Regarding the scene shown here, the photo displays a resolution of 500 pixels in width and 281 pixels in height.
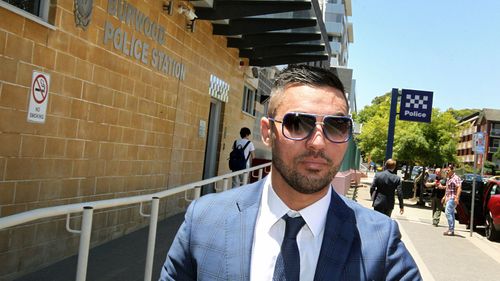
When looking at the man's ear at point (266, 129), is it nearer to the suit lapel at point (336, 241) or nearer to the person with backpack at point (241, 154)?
the suit lapel at point (336, 241)

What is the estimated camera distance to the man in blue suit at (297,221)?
4.96ft

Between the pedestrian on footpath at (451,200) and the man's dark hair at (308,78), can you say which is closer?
the man's dark hair at (308,78)

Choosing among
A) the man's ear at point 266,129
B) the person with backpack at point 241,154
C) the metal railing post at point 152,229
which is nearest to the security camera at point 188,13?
the person with backpack at point 241,154

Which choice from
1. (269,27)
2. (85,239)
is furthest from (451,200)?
(85,239)

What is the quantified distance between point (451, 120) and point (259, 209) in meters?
28.2

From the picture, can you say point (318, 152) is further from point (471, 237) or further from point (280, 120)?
point (471, 237)

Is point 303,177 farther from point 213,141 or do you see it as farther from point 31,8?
point 213,141

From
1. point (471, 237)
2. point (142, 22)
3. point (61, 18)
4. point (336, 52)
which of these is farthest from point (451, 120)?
point (336, 52)

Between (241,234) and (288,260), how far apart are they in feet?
0.56

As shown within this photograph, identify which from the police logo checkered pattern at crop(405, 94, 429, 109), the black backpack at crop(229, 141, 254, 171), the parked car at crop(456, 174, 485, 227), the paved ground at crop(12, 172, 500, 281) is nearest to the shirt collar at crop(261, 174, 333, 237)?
the paved ground at crop(12, 172, 500, 281)

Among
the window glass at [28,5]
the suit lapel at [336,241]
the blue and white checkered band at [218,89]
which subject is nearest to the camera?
the suit lapel at [336,241]

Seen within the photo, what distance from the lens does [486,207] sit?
1373cm

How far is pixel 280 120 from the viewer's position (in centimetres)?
170

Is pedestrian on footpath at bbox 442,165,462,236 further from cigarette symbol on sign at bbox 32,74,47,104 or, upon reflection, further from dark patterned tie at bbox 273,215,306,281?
dark patterned tie at bbox 273,215,306,281
